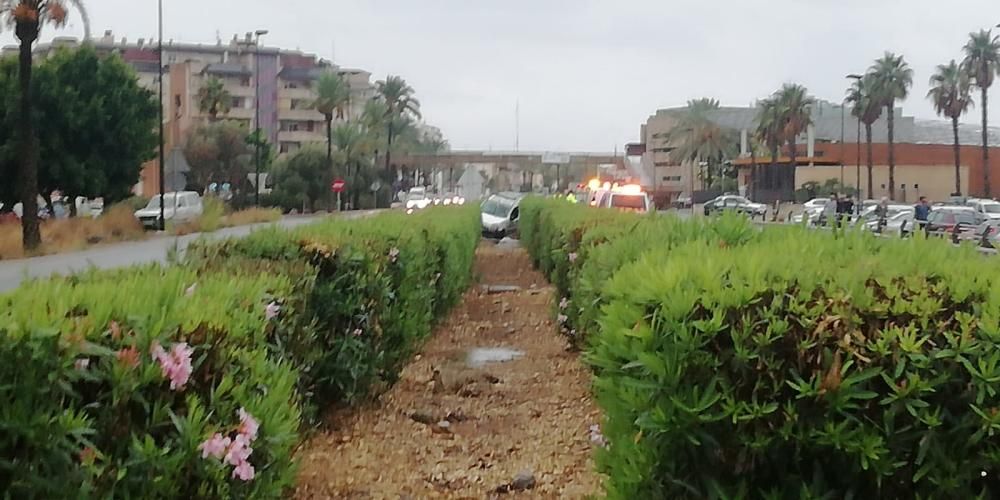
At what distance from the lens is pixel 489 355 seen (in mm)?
12883

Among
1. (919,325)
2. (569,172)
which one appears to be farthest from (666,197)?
(919,325)

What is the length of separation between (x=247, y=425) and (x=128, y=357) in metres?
0.46

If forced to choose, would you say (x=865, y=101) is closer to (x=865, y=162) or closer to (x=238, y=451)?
(x=865, y=162)

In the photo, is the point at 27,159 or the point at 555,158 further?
the point at 555,158

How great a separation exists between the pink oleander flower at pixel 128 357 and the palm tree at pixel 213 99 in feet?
288

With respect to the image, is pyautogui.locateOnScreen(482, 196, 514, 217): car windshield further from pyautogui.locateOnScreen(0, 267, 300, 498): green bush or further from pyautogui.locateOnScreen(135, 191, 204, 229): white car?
pyautogui.locateOnScreen(0, 267, 300, 498): green bush

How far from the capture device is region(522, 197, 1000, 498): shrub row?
3467 mm

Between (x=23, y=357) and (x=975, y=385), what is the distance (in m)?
2.67

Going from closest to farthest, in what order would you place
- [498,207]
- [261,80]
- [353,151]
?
[498,207] < [353,151] < [261,80]

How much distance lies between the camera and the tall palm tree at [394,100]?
10012cm

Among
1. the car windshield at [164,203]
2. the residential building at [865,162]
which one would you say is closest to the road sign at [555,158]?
the residential building at [865,162]

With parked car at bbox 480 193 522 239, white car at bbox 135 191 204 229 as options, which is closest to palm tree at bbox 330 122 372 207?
white car at bbox 135 191 204 229

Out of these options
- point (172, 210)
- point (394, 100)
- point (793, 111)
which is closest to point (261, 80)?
point (394, 100)

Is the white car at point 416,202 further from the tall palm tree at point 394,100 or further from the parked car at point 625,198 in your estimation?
the tall palm tree at point 394,100
